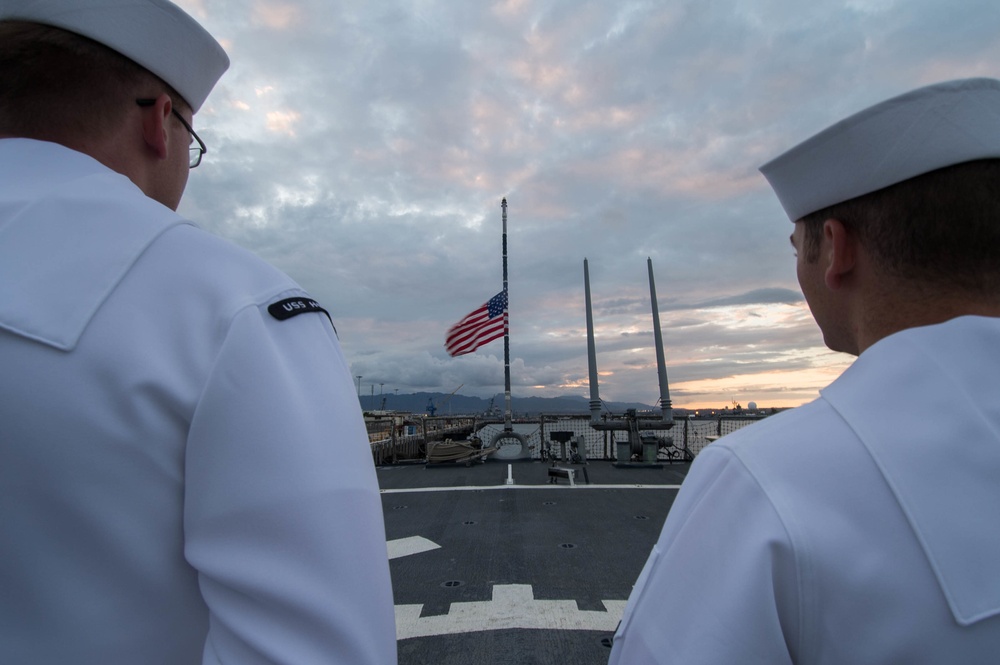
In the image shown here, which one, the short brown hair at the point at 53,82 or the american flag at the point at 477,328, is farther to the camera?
the american flag at the point at 477,328

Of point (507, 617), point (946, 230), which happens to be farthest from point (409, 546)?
point (946, 230)

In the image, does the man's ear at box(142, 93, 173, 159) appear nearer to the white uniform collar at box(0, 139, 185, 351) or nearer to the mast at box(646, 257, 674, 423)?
the white uniform collar at box(0, 139, 185, 351)

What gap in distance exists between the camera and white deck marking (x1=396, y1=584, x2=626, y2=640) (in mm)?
3939

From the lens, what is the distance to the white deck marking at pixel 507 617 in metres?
3.94

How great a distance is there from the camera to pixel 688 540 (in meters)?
0.85

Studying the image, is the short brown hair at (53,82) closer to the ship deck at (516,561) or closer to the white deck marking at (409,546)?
the ship deck at (516,561)

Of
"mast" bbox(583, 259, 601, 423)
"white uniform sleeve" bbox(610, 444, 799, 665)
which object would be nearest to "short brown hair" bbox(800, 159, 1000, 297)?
"white uniform sleeve" bbox(610, 444, 799, 665)

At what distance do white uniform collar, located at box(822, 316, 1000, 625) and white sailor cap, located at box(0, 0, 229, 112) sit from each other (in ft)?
4.26

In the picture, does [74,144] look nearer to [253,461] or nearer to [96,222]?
[96,222]

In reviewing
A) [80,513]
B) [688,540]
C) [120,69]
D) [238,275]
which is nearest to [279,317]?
[238,275]

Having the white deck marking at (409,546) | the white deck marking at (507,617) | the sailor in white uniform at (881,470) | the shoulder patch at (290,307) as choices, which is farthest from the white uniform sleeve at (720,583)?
the white deck marking at (409,546)

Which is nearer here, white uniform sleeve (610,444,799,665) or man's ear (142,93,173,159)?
white uniform sleeve (610,444,799,665)

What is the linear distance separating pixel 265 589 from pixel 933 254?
1135mm

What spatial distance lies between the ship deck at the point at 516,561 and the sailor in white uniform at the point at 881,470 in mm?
3193
